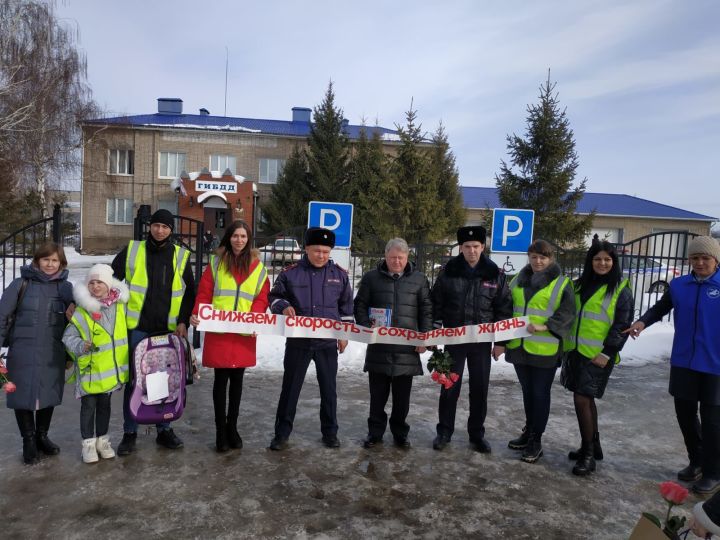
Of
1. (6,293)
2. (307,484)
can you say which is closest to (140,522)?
(307,484)

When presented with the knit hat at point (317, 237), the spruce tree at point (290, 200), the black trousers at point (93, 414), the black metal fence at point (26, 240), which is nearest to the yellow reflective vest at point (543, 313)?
the knit hat at point (317, 237)

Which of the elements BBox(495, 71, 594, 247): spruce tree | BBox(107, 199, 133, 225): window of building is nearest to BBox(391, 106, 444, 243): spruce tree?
BBox(495, 71, 594, 247): spruce tree

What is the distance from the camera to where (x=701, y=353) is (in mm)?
3842

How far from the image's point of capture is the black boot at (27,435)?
13.0ft

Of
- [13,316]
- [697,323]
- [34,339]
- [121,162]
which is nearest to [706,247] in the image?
[697,323]

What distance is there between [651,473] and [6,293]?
5319 mm

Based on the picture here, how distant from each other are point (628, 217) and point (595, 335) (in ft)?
118

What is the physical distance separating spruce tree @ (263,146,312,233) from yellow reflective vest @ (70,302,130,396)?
21577 millimetres

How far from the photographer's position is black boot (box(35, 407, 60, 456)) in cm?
411

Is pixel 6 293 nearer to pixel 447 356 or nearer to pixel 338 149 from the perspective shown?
pixel 447 356

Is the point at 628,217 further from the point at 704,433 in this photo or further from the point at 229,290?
the point at 229,290

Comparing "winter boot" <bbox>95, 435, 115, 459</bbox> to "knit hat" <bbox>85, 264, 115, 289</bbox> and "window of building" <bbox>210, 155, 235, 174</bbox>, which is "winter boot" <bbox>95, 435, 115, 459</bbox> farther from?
"window of building" <bbox>210, 155, 235, 174</bbox>

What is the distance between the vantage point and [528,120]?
653 inches

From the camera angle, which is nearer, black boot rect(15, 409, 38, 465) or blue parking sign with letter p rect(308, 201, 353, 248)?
black boot rect(15, 409, 38, 465)
